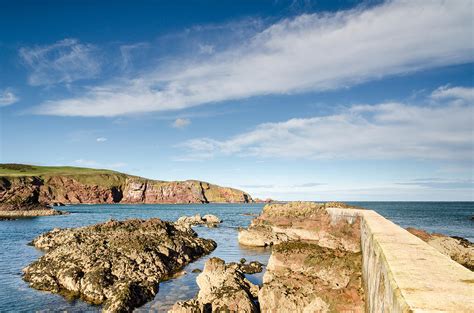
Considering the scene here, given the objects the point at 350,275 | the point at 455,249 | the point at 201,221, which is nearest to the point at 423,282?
the point at 350,275

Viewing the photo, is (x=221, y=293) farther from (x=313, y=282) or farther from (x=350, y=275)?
(x=350, y=275)

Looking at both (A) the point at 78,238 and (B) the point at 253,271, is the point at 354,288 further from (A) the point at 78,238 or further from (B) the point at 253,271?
(A) the point at 78,238

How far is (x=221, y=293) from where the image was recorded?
1984 centimetres

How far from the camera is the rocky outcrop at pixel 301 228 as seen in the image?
931 inches

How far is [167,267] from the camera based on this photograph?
31328 millimetres

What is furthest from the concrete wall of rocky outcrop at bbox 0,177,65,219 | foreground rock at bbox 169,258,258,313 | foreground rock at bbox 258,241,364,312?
rocky outcrop at bbox 0,177,65,219

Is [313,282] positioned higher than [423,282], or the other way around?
[423,282]

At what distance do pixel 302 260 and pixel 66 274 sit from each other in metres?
19.2

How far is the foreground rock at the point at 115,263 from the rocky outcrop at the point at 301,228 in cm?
955

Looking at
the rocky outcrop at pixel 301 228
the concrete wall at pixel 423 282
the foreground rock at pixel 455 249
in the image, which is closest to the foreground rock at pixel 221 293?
the rocky outcrop at pixel 301 228

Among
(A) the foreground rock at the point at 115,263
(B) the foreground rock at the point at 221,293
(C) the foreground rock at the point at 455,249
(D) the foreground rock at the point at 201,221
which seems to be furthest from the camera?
(D) the foreground rock at the point at 201,221

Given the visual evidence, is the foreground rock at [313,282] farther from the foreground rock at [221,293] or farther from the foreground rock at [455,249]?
the foreground rock at [455,249]

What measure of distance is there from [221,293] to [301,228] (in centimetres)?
1763

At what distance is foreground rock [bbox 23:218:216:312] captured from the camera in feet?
77.1
